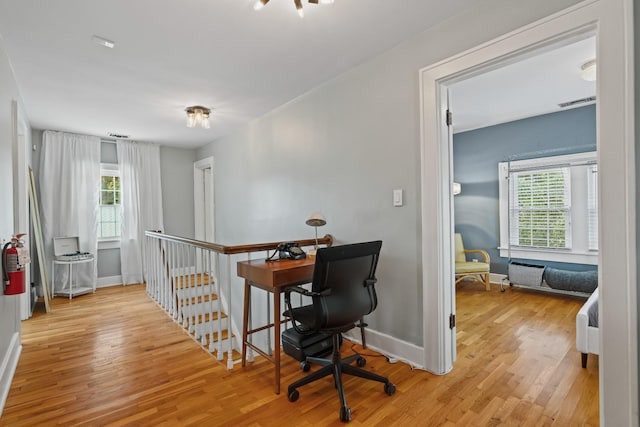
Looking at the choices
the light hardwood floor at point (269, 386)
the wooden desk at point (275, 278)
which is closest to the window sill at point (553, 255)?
the light hardwood floor at point (269, 386)

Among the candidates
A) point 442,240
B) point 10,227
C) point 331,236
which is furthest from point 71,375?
point 442,240

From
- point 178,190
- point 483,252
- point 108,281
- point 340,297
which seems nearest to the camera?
point 340,297

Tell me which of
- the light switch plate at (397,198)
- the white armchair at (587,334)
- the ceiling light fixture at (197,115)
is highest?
the ceiling light fixture at (197,115)

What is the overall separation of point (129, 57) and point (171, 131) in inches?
94.0

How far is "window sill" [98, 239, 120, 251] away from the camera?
204 inches

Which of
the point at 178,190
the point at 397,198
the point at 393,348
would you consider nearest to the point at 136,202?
the point at 178,190

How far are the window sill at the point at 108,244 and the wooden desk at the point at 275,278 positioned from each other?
13.8ft

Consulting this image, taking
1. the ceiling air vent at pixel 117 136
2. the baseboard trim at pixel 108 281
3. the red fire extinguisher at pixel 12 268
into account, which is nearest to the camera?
the red fire extinguisher at pixel 12 268

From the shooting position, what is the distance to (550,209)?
14.4 ft

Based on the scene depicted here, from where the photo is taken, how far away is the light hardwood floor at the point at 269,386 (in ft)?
5.77

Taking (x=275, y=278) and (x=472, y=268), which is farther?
(x=472, y=268)

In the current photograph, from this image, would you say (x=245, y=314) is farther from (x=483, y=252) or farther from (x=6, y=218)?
(x=483, y=252)

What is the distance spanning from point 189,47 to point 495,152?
14.9ft

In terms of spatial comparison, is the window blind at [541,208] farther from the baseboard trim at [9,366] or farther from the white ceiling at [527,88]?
the baseboard trim at [9,366]
